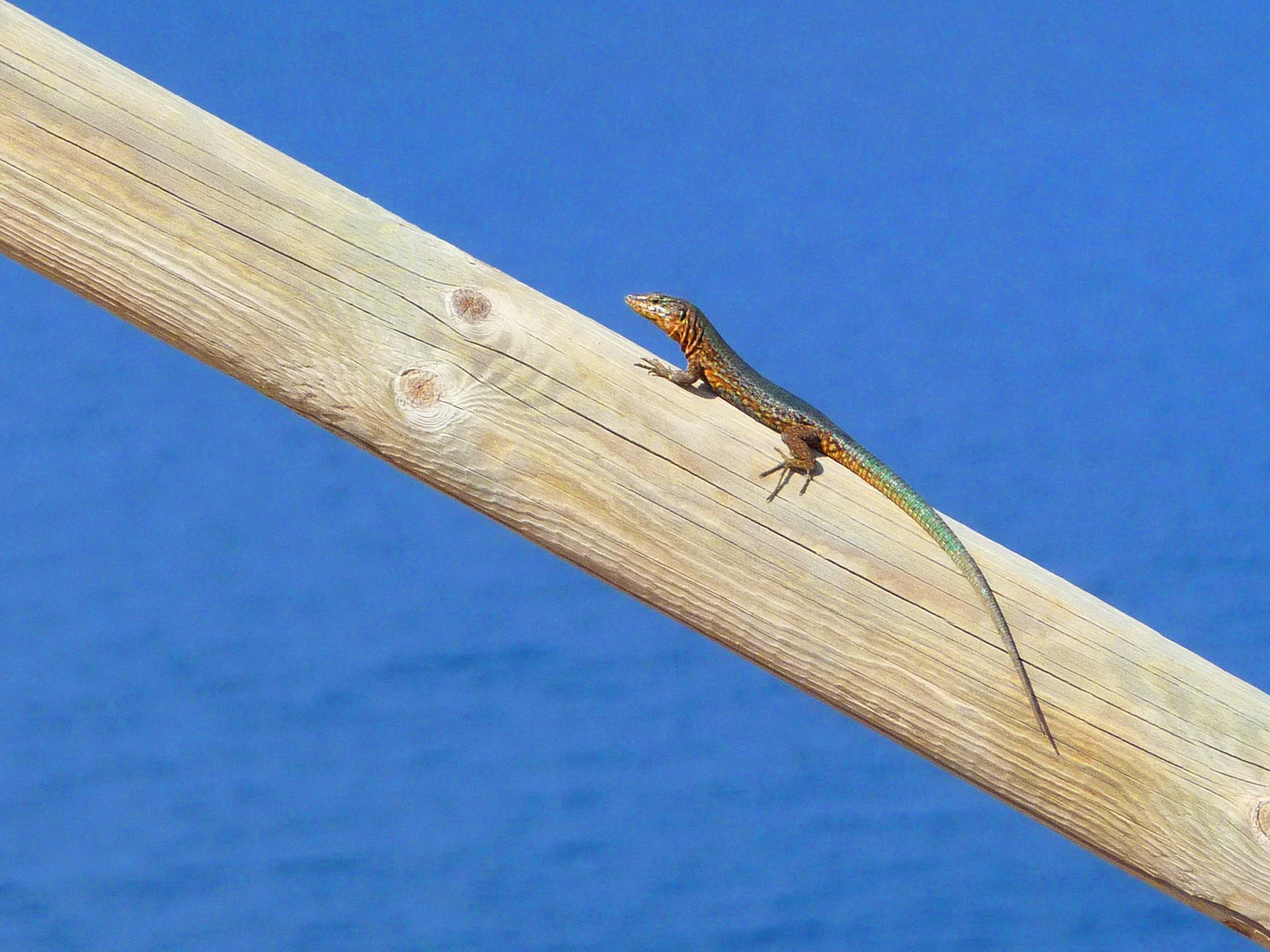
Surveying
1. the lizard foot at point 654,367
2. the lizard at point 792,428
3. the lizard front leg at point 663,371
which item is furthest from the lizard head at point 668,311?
the lizard foot at point 654,367

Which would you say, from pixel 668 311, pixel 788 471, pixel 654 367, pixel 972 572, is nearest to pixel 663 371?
pixel 654 367

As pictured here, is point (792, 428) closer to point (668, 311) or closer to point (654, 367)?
point (654, 367)

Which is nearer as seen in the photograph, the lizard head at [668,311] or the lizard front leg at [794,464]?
the lizard front leg at [794,464]

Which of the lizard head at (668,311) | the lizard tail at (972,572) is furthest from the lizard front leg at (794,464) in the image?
the lizard head at (668,311)

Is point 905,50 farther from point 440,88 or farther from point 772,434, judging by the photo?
point 772,434

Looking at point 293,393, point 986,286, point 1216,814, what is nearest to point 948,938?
point 986,286

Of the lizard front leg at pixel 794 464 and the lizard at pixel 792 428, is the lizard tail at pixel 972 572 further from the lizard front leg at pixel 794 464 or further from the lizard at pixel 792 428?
the lizard front leg at pixel 794 464

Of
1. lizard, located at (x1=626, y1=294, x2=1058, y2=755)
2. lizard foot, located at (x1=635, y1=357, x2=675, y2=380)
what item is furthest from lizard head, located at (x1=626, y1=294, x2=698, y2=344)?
lizard foot, located at (x1=635, y1=357, x2=675, y2=380)

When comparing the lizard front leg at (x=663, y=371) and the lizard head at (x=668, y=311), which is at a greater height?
the lizard head at (x=668, y=311)
